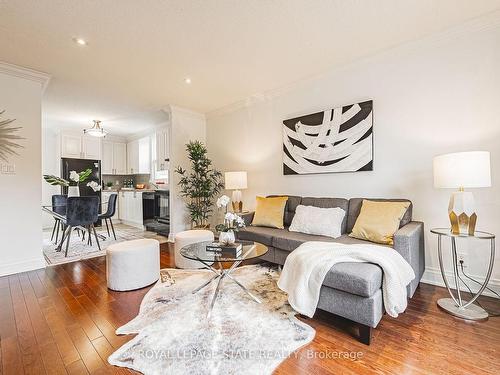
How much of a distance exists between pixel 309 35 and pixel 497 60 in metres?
1.72

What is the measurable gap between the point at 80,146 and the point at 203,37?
534 cm

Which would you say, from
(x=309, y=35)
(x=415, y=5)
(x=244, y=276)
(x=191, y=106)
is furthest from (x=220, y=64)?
(x=244, y=276)

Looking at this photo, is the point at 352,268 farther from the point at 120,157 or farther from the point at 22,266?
the point at 120,157

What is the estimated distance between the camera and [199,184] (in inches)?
181

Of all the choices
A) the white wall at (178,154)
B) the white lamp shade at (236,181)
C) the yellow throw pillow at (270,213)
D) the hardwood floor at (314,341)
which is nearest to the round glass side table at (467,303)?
the hardwood floor at (314,341)

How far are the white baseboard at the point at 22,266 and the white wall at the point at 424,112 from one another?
359 centimetres

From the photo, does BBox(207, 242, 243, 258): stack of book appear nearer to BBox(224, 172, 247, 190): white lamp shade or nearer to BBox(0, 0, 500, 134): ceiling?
BBox(224, 172, 247, 190): white lamp shade

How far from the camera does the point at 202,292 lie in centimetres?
229

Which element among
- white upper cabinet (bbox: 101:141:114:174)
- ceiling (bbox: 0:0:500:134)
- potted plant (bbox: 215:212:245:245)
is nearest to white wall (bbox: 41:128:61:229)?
white upper cabinet (bbox: 101:141:114:174)

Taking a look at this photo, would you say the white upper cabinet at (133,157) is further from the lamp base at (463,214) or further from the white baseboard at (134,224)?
the lamp base at (463,214)

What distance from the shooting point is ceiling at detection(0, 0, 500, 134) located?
6.79ft

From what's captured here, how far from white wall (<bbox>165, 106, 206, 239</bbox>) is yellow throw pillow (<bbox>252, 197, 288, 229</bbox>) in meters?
1.90

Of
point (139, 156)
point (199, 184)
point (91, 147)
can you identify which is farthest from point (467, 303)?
point (91, 147)

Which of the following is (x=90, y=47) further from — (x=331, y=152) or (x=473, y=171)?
(x=473, y=171)
